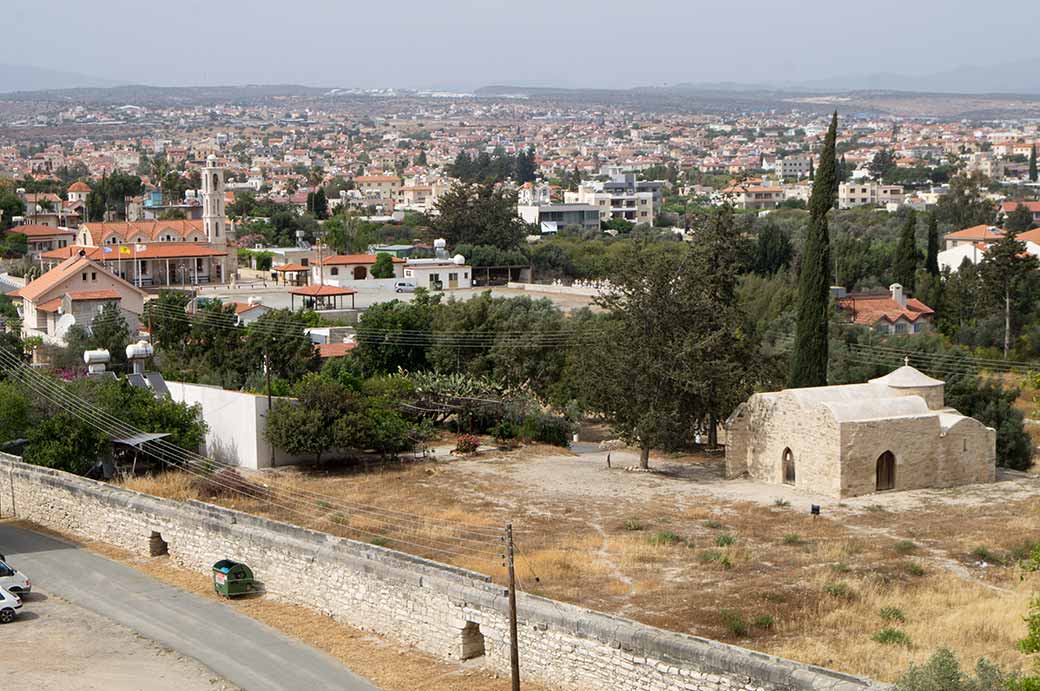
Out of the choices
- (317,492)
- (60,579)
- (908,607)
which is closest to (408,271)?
(317,492)

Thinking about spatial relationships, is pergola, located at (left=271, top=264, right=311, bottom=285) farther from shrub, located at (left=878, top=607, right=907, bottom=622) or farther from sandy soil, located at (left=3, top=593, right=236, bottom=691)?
shrub, located at (left=878, top=607, right=907, bottom=622)

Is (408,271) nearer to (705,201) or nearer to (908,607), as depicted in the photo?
(908,607)

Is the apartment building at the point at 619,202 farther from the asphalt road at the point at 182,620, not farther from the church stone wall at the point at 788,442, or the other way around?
the asphalt road at the point at 182,620

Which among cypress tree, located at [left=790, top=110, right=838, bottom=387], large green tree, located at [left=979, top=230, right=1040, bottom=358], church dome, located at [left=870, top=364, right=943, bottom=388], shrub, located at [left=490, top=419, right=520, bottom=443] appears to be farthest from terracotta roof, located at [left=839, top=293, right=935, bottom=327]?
church dome, located at [left=870, top=364, right=943, bottom=388]

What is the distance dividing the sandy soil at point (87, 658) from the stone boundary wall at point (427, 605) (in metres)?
2.51

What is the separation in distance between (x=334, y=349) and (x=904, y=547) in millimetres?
24511

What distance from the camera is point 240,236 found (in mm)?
94938

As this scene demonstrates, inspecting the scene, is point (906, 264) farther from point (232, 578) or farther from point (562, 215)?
point (562, 215)

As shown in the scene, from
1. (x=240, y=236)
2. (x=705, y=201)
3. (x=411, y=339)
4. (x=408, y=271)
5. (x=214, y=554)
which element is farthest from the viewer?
(x=705, y=201)

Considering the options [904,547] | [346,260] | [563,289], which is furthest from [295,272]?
[904,547]

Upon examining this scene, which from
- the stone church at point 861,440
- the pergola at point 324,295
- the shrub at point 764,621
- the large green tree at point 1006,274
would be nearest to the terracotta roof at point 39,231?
the pergola at point 324,295

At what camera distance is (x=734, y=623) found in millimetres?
18281

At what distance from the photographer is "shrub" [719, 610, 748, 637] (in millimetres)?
18016

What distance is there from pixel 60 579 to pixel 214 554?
2.71 meters
